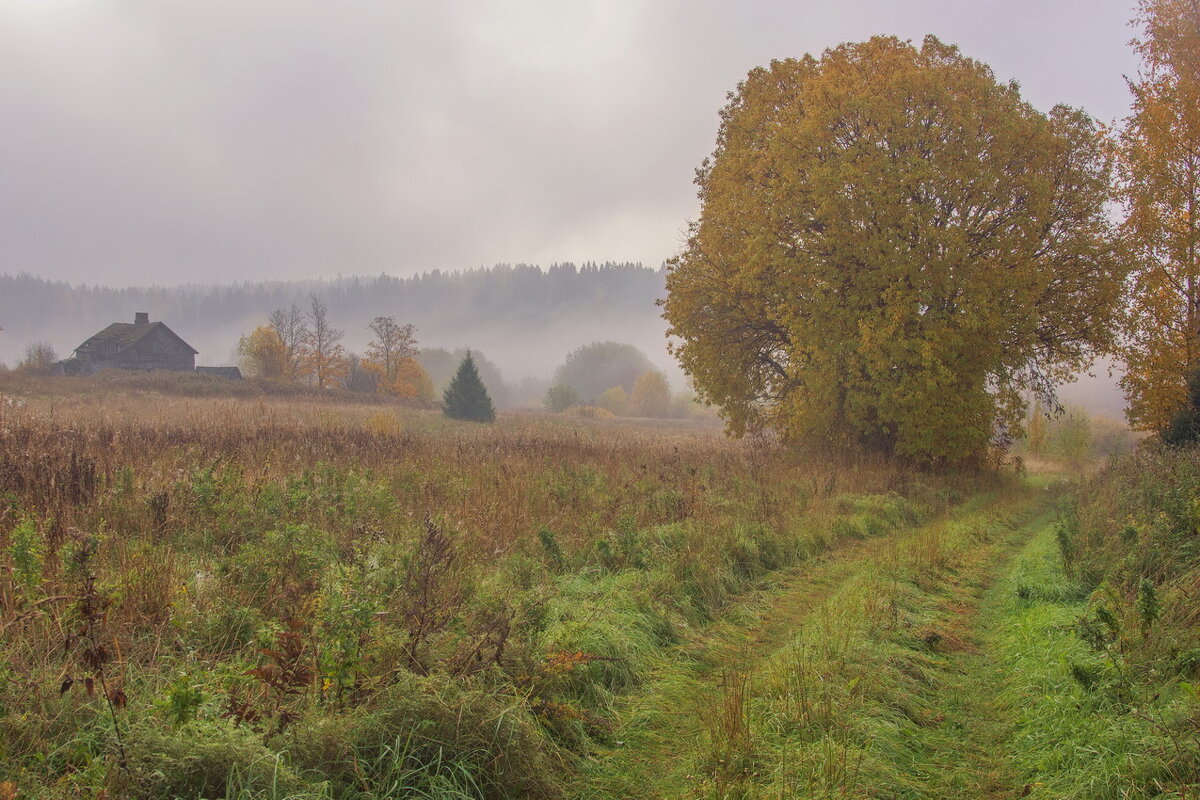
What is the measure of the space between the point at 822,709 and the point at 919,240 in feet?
46.6

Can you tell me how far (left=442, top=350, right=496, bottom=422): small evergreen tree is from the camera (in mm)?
40156

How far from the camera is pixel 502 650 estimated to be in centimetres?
381

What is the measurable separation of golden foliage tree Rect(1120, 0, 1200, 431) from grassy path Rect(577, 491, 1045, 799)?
535 inches

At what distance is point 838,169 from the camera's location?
14898 mm

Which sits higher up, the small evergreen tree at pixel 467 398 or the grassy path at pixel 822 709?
the small evergreen tree at pixel 467 398

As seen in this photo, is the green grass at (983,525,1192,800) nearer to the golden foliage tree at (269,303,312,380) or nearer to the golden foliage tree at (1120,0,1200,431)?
the golden foliage tree at (1120,0,1200,431)

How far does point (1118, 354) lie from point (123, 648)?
67.2 ft

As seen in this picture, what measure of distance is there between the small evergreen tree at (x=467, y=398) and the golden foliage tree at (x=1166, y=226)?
31.6 metres

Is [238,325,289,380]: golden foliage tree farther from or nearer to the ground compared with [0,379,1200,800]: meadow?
farther from the ground

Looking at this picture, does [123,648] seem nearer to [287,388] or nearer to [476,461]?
[476,461]

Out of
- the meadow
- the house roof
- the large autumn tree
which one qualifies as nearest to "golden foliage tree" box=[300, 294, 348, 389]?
the house roof

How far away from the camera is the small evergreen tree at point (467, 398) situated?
4016cm

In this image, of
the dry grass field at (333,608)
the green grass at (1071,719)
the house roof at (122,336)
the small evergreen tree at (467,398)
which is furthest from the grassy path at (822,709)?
the house roof at (122,336)

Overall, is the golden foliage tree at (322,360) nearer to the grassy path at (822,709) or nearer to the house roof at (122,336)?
the house roof at (122,336)
